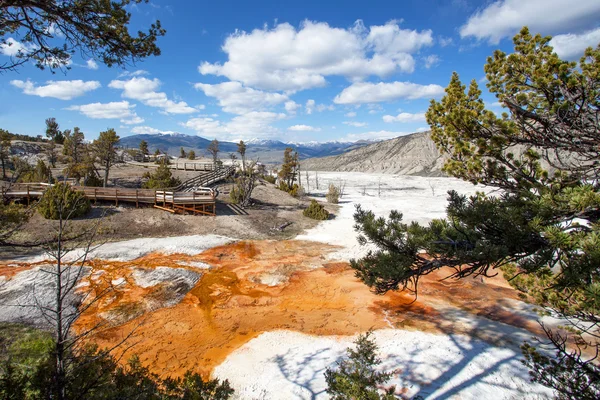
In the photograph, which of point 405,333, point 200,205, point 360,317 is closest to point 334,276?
point 360,317

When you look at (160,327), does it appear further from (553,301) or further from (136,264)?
(553,301)

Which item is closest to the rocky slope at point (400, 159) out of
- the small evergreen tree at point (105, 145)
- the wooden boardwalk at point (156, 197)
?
the wooden boardwalk at point (156, 197)

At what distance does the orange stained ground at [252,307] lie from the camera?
9.02 meters

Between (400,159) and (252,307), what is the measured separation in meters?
120

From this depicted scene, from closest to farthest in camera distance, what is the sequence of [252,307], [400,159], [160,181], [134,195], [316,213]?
[252,307] < [134,195] < [316,213] < [160,181] < [400,159]

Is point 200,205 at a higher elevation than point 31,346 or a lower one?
higher

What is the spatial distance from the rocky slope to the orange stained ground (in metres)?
89.7

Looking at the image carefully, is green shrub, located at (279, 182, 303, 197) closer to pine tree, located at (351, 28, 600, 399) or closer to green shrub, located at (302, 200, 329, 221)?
green shrub, located at (302, 200, 329, 221)

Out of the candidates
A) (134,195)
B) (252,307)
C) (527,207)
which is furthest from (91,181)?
(527,207)

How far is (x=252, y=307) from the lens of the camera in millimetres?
11211

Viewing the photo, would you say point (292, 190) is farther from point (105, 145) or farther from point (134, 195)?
point (105, 145)

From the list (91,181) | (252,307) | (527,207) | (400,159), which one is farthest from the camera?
(400,159)

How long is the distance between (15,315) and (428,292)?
1491 cm

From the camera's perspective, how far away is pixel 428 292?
12.3 meters
